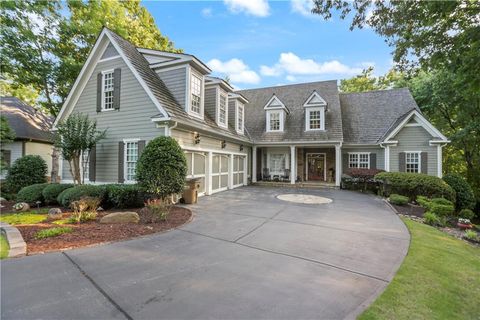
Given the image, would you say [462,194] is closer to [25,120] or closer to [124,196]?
[124,196]

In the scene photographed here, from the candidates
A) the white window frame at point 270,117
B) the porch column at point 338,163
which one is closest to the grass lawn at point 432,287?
the porch column at point 338,163

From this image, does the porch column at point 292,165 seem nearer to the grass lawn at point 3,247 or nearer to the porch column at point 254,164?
the porch column at point 254,164

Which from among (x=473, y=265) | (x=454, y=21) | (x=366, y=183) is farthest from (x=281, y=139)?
(x=473, y=265)

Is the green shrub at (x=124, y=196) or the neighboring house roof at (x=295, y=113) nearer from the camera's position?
the green shrub at (x=124, y=196)

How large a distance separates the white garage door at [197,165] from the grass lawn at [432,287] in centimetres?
835

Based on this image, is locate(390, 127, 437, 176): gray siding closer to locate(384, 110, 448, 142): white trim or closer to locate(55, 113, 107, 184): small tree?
locate(384, 110, 448, 142): white trim

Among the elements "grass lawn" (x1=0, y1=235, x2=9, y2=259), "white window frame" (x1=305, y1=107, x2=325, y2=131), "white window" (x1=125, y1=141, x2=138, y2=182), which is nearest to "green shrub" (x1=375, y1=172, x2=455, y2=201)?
"white window frame" (x1=305, y1=107, x2=325, y2=131)

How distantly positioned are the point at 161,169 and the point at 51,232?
136 inches

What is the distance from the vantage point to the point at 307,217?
7723mm

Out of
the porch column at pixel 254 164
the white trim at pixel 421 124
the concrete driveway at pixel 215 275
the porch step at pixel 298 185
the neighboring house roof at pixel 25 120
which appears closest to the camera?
the concrete driveway at pixel 215 275

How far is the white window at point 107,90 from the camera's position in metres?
10.7

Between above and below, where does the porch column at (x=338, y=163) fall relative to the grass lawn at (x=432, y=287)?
above

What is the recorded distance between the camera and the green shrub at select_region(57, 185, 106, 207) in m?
8.32

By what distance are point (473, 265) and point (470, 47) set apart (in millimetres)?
4674
